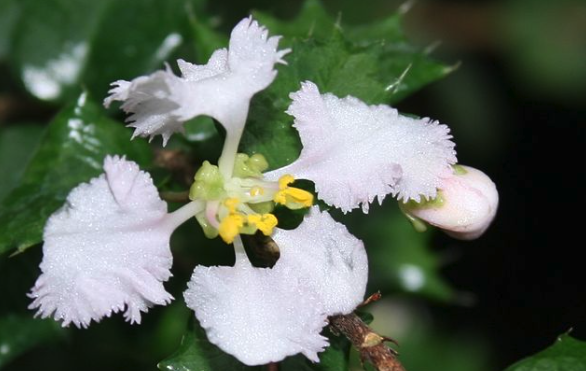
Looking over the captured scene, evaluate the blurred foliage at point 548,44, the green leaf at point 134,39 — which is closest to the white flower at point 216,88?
the green leaf at point 134,39

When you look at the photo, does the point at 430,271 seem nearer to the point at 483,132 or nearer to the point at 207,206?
the point at 483,132

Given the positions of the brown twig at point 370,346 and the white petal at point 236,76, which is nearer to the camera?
the brown twig at point 370,346

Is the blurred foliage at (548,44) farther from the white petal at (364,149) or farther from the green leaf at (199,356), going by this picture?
the green leaf at (199,356)

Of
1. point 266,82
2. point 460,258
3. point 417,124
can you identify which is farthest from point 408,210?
point 460,258

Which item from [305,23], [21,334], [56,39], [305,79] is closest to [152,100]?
[305,79]

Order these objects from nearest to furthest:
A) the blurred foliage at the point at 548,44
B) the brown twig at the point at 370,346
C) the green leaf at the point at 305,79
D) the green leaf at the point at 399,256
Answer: the brown twig at the point at 370,346, the green leaf at the point at 305,79, the green leaf at the point at 399,256, the blurred foliage at the point at 548,44

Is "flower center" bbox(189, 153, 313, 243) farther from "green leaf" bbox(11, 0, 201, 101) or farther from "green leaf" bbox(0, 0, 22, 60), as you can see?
"green leaf" bbox(0, 0, 22, 60)

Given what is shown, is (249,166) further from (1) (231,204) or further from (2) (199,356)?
(2) (199,356)
